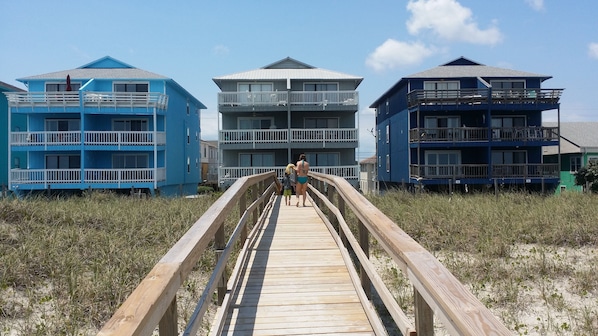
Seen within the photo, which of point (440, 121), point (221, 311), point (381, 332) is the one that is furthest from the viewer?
point (440, 121)

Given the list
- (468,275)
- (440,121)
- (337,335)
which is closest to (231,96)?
(440,121)

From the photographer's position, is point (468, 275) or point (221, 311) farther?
point (468, 275)

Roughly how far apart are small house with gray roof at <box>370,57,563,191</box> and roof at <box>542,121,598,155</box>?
558cm

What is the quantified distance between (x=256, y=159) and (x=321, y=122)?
590 centimetres

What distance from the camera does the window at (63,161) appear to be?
104 feet

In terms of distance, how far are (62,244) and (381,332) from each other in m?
6.69

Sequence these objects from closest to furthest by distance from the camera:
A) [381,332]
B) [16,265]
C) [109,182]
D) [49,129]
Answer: [381,332]
[16,265]
[109,182]
[49,129]

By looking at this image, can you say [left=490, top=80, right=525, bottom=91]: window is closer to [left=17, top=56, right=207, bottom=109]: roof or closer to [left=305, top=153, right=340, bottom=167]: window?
[left=305, top=153, right=340, bottom=167]: window

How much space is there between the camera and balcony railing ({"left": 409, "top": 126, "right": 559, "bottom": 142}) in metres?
32.7

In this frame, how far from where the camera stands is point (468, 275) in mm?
7090

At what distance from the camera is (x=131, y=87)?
3303 centimetres

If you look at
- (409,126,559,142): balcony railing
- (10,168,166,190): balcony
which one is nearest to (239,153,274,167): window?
(10,168,166,190): balcony

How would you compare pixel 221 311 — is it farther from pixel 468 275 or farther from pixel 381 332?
pixel 468 275

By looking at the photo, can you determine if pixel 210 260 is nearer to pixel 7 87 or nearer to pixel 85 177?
pixel 85 177
